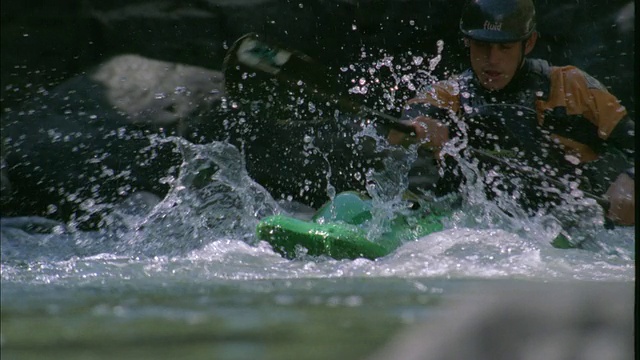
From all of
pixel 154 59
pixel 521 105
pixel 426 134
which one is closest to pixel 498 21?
pixel 521 105

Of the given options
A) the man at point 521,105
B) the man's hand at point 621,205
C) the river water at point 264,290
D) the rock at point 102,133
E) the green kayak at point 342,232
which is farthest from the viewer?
the rock at point 102,133

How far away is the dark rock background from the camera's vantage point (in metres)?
4.50

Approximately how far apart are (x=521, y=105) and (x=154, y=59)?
198 cm

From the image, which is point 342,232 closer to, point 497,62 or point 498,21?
point 497,62

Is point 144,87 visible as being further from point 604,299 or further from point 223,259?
point 604,299

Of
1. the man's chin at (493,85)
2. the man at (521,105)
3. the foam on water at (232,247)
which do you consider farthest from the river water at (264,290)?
the man's chin at (493,85)

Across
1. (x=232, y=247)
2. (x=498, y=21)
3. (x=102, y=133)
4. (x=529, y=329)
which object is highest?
(x=529, y=329)

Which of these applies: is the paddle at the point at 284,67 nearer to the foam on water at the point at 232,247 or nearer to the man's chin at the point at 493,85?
the foam on water at the point at 232,247

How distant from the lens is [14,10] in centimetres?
474

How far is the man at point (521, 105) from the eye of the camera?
3211 mm

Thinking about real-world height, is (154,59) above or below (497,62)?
below

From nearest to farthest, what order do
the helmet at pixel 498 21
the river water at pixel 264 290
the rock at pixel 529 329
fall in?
the rock at pixel 529 329 < the river water at pixel 264 290 < the helmet at pixel 498 21

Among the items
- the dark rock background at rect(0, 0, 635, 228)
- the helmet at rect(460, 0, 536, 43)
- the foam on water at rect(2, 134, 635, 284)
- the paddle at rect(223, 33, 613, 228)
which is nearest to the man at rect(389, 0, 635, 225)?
the helmet at rect(460, 0, 536, 43)

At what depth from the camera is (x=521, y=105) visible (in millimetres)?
3332
